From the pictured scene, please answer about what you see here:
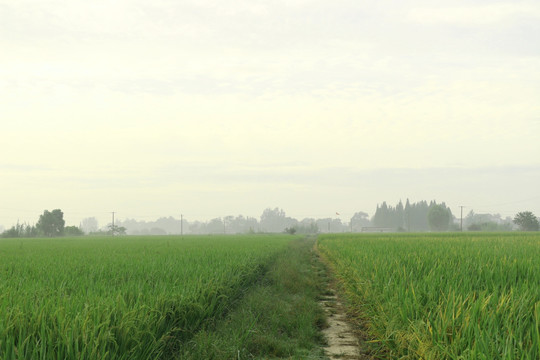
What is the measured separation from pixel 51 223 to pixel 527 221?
129 metres

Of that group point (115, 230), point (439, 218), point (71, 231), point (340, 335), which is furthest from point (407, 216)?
point (340, 335)

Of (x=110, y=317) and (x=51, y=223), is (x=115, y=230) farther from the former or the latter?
(x=110, y=317)

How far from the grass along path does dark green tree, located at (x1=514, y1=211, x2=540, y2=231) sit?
126 m

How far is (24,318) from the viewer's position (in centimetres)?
397

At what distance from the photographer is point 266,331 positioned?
648cm

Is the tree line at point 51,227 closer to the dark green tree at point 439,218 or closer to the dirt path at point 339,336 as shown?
the dirt path at point 339,336

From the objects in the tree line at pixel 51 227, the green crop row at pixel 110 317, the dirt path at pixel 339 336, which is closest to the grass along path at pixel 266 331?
the dirt path at pixel 339 336

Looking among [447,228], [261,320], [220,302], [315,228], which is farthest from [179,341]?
[447,228]

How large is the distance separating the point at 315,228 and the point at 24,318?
146m

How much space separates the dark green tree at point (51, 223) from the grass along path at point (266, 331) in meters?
95.8

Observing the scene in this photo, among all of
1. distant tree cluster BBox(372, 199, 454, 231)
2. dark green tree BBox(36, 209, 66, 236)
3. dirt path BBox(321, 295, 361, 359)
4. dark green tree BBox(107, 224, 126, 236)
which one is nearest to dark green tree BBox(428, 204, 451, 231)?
distant tree cluster BBox(372, 199, 454, 231)

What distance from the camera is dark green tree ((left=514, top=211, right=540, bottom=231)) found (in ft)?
363

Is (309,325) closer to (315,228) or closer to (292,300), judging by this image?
(292,300)

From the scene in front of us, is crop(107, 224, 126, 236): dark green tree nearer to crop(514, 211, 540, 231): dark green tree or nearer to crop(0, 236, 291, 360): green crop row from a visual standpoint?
crop(0, 236, 291, 360): green crop row
